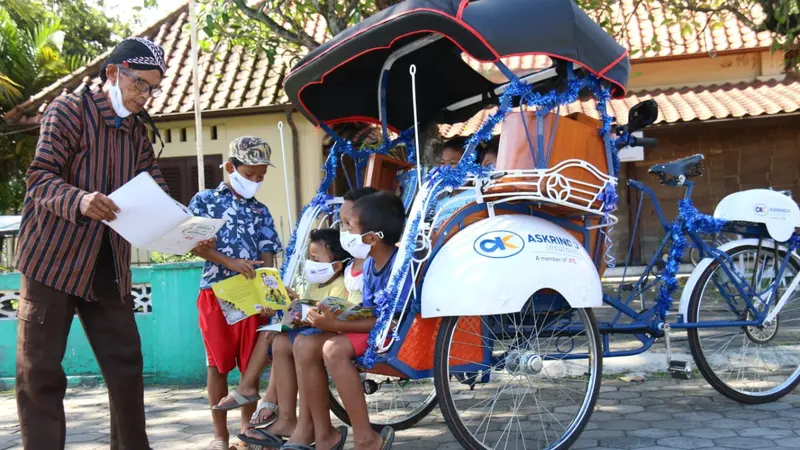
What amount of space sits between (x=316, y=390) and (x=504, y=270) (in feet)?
3.25

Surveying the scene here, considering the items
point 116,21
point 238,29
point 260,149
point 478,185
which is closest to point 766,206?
point 478,185

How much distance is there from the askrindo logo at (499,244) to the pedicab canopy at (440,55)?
794 millimetres

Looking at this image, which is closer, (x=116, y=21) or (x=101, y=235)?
(x=101, y=235)

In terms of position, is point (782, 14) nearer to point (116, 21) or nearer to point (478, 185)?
point (478, 185)

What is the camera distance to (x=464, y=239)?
3.50 m

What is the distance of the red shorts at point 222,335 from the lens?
155 inches

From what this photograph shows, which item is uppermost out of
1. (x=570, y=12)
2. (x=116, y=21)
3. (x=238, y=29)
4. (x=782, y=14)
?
(x=116, y=21)

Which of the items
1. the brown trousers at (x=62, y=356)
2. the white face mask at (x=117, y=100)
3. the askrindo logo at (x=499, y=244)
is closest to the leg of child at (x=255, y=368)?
the brown trousers at (x=62, y=356)

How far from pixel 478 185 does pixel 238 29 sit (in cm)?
658

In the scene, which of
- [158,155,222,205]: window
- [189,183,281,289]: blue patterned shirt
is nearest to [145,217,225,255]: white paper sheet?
[189,183,281,289]: blue patterned shirt

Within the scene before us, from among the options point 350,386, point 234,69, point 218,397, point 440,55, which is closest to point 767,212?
point 440,55

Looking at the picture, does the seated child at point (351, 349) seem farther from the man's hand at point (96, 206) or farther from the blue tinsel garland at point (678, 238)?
the blue tinsel garland at point (678, 238)

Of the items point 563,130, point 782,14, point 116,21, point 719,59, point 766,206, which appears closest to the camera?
point 563,130

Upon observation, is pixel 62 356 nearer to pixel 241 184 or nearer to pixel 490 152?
pixel 241 184
